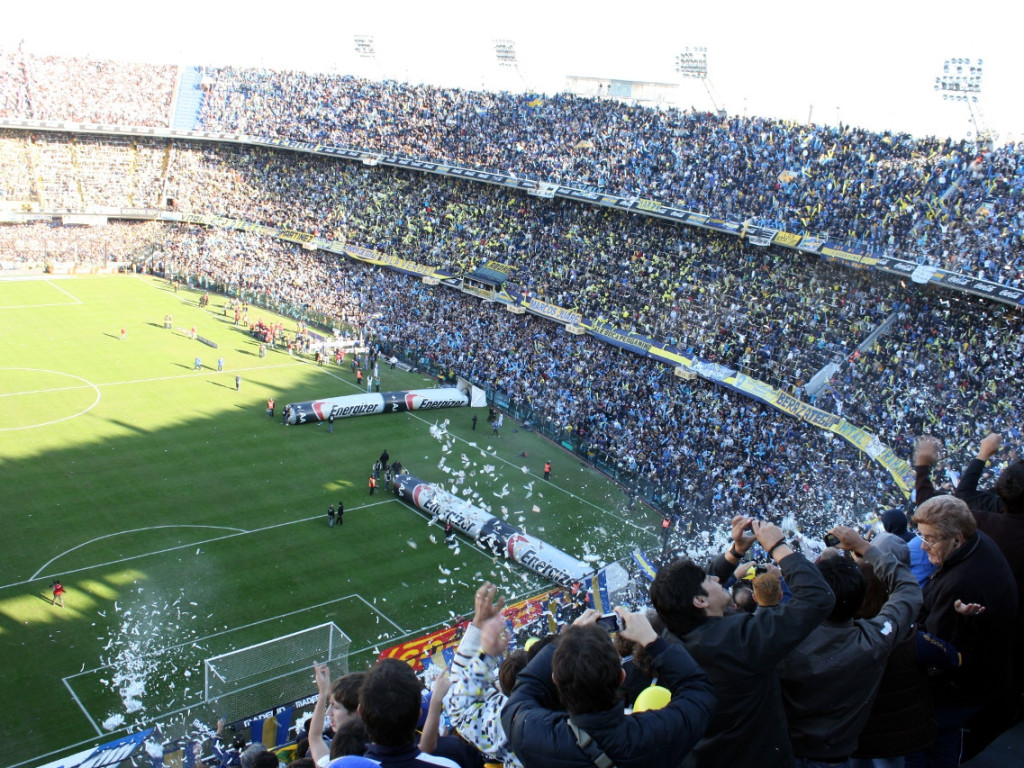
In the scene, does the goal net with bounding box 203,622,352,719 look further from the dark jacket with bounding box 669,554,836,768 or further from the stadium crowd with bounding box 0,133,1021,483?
the stadium crowd with bounding box 0,133,1021,483

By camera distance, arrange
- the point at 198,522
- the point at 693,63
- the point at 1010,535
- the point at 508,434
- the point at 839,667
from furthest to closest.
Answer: the point at 693,63 < the point at 508,434 < the point at 198,522 < the point at 1010,535 < the point at 839,667

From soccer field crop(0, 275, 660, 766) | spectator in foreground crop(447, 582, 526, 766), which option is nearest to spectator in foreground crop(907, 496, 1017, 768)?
spectator in foreground crop(447, 582, 526, 766)

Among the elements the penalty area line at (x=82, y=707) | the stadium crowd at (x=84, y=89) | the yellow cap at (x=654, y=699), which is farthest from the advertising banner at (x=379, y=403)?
the stadium crowd at (x=84, y=89)

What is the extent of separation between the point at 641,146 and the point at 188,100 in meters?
49.2

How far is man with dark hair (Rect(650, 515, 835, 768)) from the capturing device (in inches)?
198

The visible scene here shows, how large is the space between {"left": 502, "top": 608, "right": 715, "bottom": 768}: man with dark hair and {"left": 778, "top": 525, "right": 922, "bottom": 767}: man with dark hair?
45.1 inches

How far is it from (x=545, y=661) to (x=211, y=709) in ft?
54.5

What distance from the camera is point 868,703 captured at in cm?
566

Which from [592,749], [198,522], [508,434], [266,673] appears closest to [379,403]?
[508,434]

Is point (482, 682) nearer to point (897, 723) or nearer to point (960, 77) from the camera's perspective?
point (897, 723)

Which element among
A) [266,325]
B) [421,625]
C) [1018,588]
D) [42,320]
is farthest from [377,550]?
[42,320]

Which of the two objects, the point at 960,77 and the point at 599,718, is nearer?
the point at 599,718

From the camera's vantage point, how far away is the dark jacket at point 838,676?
539cm

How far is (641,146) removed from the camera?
5209cm
